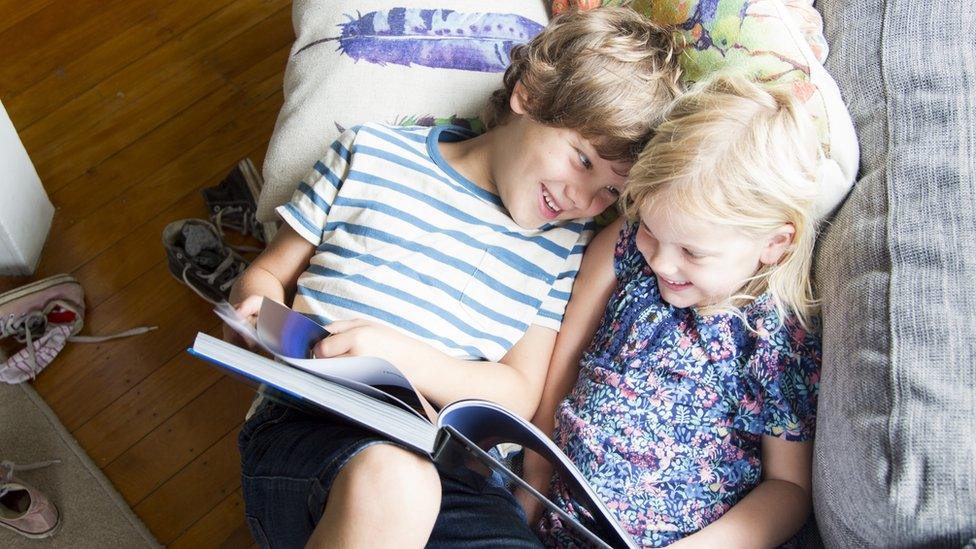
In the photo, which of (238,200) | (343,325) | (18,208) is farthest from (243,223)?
(343,325)

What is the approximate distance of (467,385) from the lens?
121 centimetres

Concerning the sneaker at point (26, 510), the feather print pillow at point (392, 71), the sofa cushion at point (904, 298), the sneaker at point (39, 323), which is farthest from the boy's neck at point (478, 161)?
the sneaker at point (26, 510)

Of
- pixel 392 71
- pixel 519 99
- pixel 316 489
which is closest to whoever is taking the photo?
pixel 316 489

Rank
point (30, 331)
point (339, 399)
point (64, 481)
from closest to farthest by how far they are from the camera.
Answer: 1. point (339, 399)
2. point (64, 481)
3. point (30, 331)

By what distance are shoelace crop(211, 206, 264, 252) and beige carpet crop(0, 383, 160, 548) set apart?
0.46 metres

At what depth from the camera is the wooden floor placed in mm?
1610

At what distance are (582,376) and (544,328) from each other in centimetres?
10

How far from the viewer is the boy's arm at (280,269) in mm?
1292

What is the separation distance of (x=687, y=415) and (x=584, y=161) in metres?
0.37

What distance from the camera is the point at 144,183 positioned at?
192cm

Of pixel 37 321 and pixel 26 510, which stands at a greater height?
pixel 37 321

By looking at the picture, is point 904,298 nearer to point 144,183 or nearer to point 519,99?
point 519,99

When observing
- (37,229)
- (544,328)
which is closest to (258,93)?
(37,229)

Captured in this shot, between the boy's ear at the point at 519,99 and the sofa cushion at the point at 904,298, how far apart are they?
1.44 ft
